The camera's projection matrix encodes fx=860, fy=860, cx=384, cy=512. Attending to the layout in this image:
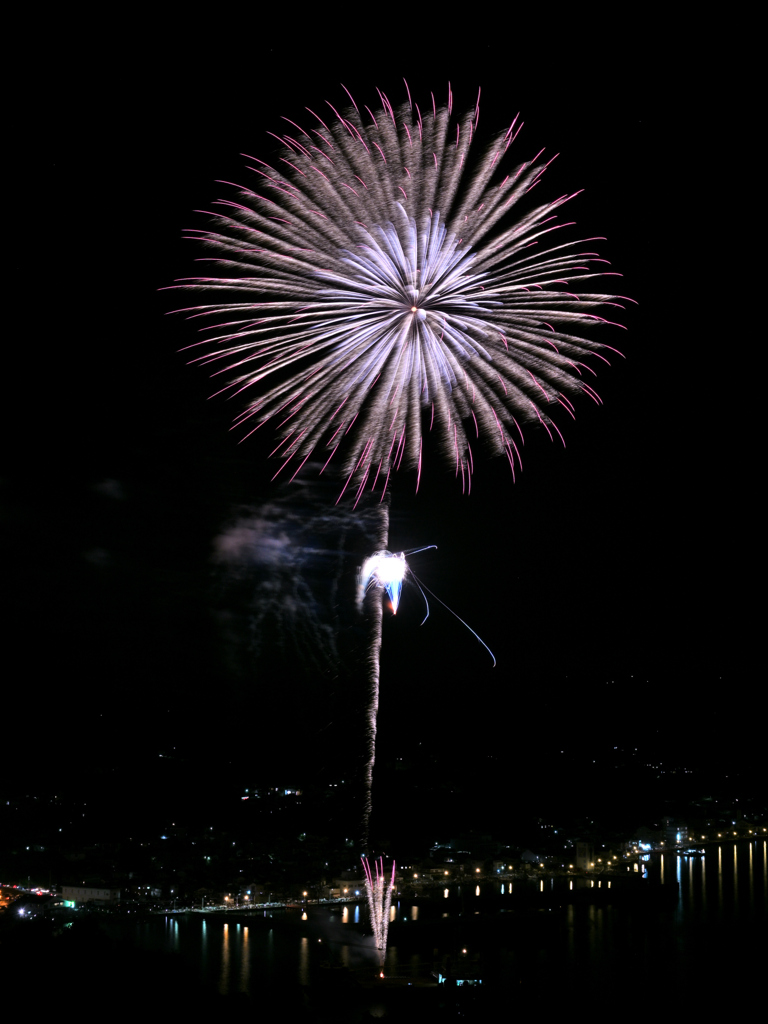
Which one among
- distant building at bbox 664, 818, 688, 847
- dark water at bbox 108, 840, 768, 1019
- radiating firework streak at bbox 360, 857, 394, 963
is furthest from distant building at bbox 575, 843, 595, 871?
distant building at bbox 664, 818, 688, 847

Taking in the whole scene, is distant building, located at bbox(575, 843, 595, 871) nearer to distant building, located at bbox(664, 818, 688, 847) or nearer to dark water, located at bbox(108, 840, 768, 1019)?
dark water, located at bbox(108, 840, 768, 1019)

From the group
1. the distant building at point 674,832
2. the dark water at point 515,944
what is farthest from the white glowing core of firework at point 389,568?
the distant building at point 674,832

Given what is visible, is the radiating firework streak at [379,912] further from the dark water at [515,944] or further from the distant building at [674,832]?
the distant building at [674,832]

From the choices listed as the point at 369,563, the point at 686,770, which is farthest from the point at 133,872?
the point at 686,770

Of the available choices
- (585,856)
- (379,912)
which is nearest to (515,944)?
(379,912)

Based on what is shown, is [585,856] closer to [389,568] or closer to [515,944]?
[515,944]
